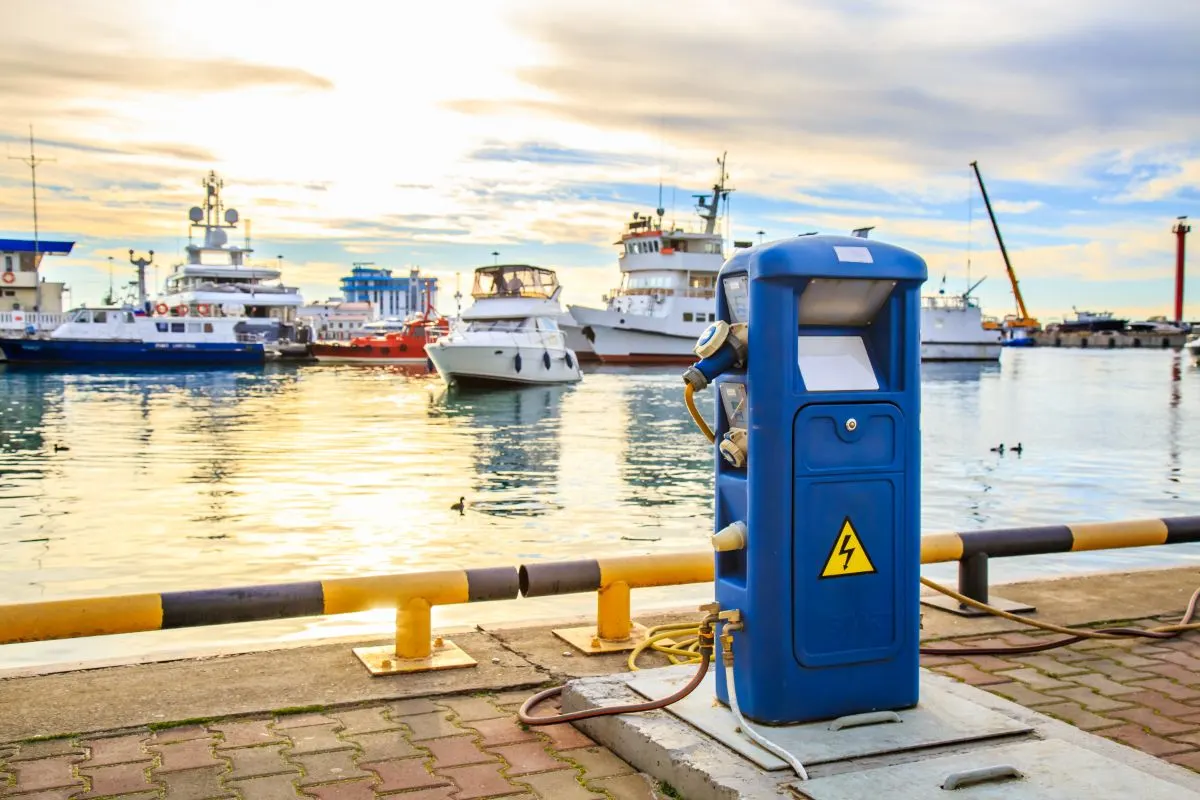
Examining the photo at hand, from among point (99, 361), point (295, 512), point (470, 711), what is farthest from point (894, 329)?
point (99, 361)

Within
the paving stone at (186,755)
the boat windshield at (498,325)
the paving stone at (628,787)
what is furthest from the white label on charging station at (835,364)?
the boat windshield at (498,325)

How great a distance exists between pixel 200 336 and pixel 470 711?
59.3 m

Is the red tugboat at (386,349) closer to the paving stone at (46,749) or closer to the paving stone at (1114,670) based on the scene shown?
the paving stone at (1114,670)

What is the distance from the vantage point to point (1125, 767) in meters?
3.16

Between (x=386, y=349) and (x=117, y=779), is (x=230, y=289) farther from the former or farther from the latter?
(x=117, y=779)

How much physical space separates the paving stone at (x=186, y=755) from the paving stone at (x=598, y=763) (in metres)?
1.13

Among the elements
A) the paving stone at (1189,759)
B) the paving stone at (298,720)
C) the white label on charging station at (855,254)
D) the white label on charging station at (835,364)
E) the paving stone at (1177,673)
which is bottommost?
the paving stone at (1177,673)

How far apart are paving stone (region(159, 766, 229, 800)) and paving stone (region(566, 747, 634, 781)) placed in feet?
3.25

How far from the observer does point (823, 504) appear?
3451mm

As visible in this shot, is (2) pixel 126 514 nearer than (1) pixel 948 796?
No

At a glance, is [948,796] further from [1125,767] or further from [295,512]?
[295,512]

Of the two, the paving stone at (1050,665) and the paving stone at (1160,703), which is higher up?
the paving stone at (1160,703)

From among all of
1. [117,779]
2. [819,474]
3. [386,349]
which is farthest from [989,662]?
[386,349]

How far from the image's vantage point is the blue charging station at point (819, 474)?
3395mm
